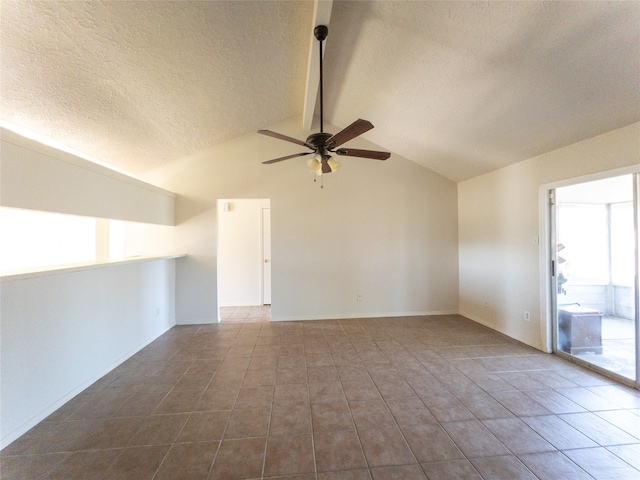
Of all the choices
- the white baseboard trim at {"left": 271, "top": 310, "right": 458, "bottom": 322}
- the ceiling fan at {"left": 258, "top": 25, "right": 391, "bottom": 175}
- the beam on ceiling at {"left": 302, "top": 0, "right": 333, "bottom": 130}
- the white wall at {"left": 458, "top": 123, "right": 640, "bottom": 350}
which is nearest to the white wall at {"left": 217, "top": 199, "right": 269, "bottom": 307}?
the white baseboard trim at {"left": 271, "top": 310, "right": 458, "bottom": 322}

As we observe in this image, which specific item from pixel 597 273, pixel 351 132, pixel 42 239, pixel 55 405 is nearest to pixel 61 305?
Result: pixel 55 405

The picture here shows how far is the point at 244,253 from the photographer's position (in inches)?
215

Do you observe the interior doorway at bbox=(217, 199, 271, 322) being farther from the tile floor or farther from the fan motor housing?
the fan motor housing

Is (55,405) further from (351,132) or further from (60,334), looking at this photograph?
(351,132)

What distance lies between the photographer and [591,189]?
9.06 feet

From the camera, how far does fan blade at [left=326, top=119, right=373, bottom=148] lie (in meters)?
1.78

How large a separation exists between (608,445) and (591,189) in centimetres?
244

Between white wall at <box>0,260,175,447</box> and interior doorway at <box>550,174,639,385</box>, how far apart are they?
502cm

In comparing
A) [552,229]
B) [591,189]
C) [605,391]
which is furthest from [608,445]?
[591,189]

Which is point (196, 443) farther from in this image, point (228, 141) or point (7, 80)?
point (228, 141)

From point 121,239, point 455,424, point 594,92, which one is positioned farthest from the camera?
point 121,239

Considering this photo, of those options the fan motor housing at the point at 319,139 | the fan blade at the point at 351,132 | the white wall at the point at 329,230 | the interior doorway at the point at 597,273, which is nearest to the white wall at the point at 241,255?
the white wall at the point at 329,230

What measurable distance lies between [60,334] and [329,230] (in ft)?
11.2

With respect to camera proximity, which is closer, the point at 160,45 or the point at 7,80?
the point at 7,80
